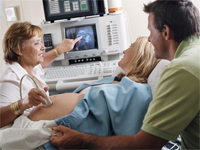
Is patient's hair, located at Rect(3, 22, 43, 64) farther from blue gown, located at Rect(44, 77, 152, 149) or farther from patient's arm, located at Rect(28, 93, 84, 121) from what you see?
blue gown, located at Rect(44, 77, 152, 149)

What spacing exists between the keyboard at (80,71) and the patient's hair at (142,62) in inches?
18.6

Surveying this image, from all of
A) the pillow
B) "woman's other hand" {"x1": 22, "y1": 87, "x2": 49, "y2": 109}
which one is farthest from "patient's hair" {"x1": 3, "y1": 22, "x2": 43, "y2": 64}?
the pillow

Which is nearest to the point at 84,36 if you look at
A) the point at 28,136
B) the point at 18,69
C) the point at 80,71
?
the point at 80,71

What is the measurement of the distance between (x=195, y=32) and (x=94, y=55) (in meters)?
1.36

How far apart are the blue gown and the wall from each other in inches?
59.0

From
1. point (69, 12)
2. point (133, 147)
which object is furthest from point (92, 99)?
point (69, 12)

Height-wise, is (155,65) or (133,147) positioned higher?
(155,65)

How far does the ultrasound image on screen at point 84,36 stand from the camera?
2.29m

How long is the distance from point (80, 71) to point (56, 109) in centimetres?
90

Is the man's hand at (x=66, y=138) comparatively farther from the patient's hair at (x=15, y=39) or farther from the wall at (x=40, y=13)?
the wall at (x=40, y=13)

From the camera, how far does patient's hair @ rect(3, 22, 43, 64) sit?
5.19 feet

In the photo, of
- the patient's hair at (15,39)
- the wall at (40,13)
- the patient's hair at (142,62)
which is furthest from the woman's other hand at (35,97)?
the wall at (40,13)

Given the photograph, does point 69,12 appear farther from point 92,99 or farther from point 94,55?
point 92,99

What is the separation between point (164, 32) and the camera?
104 centimetres
